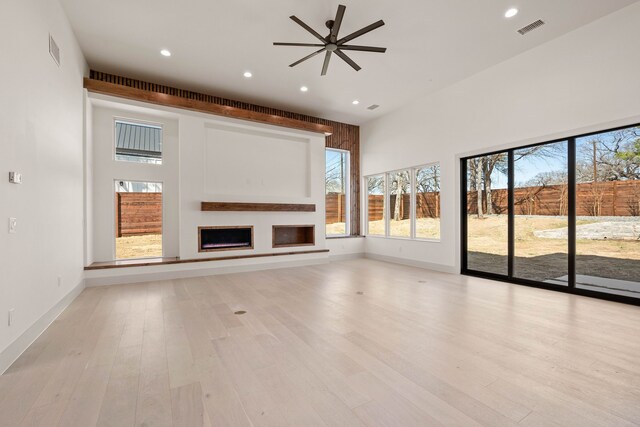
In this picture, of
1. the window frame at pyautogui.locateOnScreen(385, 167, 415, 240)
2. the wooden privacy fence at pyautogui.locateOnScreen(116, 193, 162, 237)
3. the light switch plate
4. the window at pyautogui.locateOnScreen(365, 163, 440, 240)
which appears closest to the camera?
the light switch plate

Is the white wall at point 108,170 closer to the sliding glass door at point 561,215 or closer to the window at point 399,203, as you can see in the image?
the window at point 399,203

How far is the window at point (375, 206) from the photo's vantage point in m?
7.83

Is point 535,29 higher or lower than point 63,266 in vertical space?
higher

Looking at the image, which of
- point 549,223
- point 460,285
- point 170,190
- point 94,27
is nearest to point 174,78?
point 94,27

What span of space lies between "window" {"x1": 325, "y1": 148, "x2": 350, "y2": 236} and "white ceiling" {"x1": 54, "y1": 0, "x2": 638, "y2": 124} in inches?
93.8

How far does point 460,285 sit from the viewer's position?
15.7 ft

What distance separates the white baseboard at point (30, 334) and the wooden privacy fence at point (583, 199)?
6.53 m

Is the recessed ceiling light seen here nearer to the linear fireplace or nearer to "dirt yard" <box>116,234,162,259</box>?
the linear fireplace

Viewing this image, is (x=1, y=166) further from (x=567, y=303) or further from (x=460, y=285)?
(x=567, y=303)

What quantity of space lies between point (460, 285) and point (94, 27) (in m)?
6.81

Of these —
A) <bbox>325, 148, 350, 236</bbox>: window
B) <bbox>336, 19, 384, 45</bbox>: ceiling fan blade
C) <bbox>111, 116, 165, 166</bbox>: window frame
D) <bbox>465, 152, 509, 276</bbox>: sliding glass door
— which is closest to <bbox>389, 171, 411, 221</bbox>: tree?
<bbox>325, 148, 350, 236</bbox>: window

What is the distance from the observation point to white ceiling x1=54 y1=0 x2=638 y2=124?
3.61m

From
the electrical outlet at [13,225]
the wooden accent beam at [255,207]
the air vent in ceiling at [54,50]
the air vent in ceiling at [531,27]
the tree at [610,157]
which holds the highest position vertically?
the air vent in ceiling at [531,27]

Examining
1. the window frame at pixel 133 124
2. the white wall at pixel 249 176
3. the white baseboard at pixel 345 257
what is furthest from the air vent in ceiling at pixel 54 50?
the white baseboard at pixel 345 257
